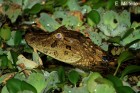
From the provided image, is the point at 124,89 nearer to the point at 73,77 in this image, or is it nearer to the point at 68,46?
Answer: the point at 73,77

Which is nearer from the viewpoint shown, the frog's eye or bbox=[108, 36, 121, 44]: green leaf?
bbox=[108, 36, 121, 44]: green leaf

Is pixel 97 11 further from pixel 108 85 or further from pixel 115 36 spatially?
pixel 108 85

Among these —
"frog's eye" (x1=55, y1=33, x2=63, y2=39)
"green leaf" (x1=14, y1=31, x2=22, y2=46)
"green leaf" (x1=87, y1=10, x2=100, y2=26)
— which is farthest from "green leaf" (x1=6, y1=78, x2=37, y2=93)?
"green leaf" (x1=87, y1=10, x2=100, y2=26)

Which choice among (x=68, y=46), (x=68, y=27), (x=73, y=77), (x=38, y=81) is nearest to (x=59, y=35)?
(x=68, y=46)

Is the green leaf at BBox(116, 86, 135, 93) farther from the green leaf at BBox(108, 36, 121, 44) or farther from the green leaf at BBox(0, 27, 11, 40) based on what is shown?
the green leaf at BBox(0, 27, 11, 40)

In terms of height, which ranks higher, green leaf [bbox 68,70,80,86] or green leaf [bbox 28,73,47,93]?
green leaf [bbox 28,73,47,93]

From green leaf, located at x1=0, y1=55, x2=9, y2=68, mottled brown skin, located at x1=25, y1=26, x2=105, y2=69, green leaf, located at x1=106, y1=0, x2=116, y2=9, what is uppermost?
green leaf, located at x1=106, y1=0, x2=116, y2=9

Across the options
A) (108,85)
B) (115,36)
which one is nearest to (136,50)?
(115,36)
